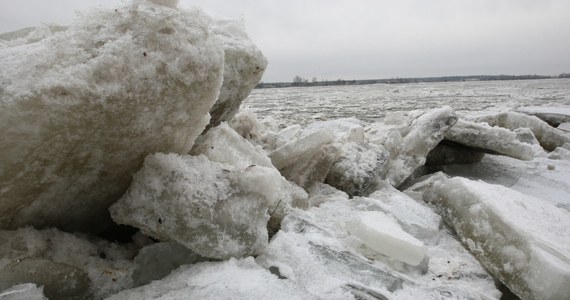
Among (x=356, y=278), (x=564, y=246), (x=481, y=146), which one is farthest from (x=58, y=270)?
(x=481, y=146)

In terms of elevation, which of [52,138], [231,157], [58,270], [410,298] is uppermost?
[52,138]

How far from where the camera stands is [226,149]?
212 centimetres

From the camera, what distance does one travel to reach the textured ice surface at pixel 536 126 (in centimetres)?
541

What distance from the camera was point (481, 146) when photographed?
381 cm

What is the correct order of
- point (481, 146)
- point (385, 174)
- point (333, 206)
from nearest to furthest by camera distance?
1. point (333, 206)
2. point (385, 174)
3. point (481, 146)

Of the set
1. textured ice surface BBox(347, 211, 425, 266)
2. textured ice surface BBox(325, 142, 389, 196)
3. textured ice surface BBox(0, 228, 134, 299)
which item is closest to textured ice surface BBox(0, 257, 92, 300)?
textured ice surface BBox(0, 228, 134, 299)

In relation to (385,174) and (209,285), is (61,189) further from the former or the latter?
(385,174)

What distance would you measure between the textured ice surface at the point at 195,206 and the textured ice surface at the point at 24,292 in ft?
1.23

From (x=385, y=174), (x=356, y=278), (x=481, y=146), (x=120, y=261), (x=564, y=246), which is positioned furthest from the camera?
(x=481, y=146)

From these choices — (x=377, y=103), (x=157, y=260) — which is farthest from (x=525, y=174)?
(x=377, y=103)

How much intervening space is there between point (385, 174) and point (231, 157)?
1820mm

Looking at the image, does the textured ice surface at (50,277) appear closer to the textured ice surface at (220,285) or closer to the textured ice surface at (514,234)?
the textured ice surface at (220,285)

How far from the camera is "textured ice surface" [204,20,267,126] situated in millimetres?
2252

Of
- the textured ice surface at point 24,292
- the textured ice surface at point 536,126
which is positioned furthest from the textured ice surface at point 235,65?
the textured ice surface at point 536,126
